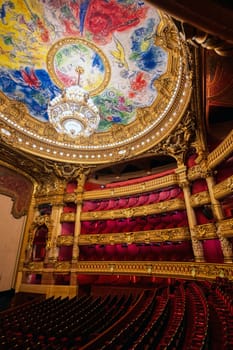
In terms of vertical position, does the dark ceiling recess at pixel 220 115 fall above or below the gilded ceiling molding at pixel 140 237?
above

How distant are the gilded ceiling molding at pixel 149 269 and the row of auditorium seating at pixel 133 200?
2.68 meters

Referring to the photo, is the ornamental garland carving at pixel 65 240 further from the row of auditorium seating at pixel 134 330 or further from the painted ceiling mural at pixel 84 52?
the painted ceiling mural at pixel 84 52

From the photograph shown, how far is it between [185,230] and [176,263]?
121 cm

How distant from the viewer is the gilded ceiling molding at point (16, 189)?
927 centimetres

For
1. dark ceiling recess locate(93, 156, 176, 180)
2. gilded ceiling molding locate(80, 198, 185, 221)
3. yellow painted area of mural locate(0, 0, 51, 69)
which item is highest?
yellow painted area of mural locate(0, 0, 51, 69)

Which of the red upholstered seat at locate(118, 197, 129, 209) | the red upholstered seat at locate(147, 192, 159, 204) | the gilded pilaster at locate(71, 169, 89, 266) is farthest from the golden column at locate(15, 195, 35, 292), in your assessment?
the red upholstered seat at locate(147, 192, 159, 204)

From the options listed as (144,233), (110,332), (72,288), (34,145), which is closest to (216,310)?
(110,332)

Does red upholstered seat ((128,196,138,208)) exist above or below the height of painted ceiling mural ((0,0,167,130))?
below

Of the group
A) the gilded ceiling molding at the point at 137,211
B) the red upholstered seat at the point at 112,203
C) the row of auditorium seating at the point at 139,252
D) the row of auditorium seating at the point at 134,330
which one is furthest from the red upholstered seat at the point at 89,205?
the row of auditorium seating at the point at 134,330

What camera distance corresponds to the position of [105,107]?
9.36 m

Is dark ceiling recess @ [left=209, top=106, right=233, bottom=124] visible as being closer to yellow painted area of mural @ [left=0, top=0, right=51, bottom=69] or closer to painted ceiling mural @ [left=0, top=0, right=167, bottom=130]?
painted ceiling mural @ [left=0, top=0, right=167, bottom=130]

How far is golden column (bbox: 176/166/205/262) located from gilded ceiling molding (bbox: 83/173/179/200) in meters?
0.43

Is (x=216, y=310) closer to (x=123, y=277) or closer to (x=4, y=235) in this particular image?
(x=123, y=277)

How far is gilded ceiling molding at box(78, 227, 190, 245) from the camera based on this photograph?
23.1 feet
